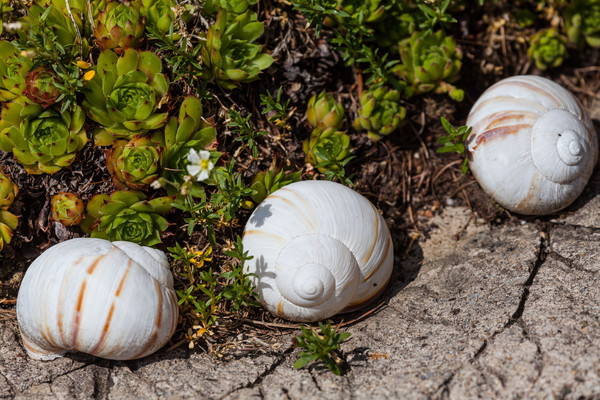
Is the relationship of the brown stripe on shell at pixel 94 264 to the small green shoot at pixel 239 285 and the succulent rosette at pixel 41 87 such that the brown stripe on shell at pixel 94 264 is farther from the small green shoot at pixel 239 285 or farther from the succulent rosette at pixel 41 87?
the succulent rosette at pixel 41 87

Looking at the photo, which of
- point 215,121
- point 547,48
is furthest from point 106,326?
point 547,48

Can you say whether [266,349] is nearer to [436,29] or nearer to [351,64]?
[351,64]

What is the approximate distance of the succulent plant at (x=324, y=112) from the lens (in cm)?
338

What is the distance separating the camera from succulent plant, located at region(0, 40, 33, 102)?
299 centimetres

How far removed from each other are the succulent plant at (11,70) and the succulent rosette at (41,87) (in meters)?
0.05

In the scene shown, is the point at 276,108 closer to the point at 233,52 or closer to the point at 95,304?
the point at 233,52

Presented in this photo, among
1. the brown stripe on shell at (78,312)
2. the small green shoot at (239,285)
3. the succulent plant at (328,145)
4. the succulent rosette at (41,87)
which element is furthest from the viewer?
the succulent plant at (328,145)

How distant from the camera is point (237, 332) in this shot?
3.02 meters

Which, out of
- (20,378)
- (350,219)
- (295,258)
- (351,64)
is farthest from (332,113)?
(20,378)

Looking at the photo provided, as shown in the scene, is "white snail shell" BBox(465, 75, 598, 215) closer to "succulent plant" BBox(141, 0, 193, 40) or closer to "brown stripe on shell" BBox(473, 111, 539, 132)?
"brown stripe on shell" BBox(473, 111, 539, 132)

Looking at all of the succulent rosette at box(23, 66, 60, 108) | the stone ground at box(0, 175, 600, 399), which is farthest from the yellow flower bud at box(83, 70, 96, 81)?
the stone ground at box(0, 175, 600, 399)

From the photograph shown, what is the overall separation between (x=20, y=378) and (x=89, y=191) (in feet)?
3.36

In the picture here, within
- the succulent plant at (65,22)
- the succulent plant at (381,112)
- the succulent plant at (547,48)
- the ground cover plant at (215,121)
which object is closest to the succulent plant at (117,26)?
the ground cover plant at (215,121)

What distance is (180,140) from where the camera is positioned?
3.11 metres
